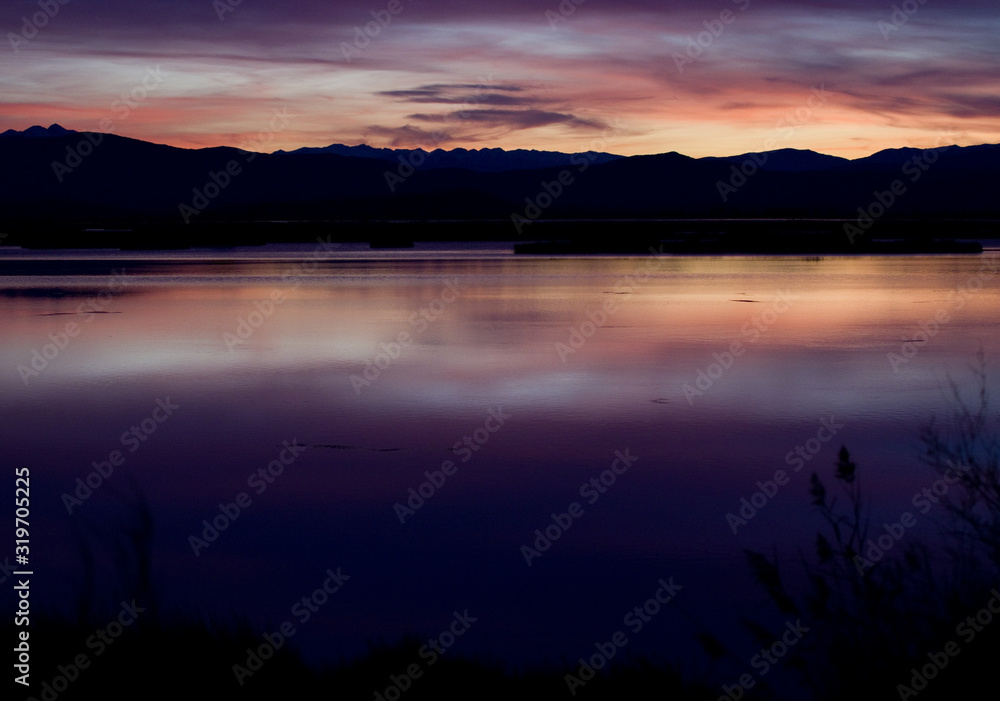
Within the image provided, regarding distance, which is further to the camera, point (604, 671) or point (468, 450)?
point (468, 450)

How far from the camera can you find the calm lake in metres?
5.30

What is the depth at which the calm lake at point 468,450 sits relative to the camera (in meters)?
5.30

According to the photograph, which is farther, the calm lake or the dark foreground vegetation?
the calm lake

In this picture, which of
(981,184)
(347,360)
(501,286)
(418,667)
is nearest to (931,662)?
(418,667)

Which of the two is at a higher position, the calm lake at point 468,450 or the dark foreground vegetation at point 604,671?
the dark foreground vegetation at point 604,671

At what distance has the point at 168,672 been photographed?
410cm

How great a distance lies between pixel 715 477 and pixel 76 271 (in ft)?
87.1

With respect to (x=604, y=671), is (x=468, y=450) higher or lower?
lower

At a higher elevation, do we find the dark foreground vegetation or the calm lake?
the dark foreground vegetation

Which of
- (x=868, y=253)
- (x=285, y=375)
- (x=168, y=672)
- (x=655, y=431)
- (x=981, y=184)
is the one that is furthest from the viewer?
(x=981, y=184)

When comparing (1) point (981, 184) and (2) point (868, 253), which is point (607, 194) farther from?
(2) point (868, 253)

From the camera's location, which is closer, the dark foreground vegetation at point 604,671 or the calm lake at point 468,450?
the dark foreground vegetation at point 604,671

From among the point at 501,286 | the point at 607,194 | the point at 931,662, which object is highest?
the point at 931,662

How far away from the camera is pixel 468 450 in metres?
8.15
